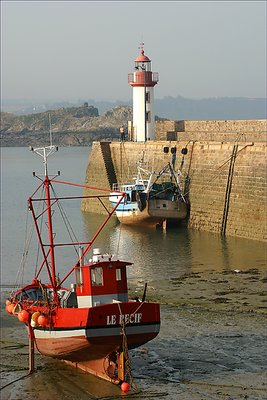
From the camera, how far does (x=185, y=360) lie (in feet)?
67.2

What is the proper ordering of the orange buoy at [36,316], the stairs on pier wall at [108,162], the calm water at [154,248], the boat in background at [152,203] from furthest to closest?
1. the stairs on pier wall at [108,162]
2. the boat in background at [152,203]
3. the calm water at [154,248]
4. the orange buoy at [36,316]

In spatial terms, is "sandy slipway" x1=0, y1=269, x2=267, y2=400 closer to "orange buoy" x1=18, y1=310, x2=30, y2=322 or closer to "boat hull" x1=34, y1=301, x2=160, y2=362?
"boat hull" x1=34, y1=301, x2=160, y2=362

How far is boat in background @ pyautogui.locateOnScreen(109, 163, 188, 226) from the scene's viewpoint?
139 feet

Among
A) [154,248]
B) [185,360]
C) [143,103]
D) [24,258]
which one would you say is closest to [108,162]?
[143,103]

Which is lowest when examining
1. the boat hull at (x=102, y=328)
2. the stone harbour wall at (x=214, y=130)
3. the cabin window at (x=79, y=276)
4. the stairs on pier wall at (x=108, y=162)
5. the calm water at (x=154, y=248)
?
the calm water at (x=154, y=248)

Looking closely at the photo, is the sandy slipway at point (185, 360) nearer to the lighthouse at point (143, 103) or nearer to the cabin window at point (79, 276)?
the cabin window at point (79, 276)

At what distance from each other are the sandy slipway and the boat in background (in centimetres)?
1557

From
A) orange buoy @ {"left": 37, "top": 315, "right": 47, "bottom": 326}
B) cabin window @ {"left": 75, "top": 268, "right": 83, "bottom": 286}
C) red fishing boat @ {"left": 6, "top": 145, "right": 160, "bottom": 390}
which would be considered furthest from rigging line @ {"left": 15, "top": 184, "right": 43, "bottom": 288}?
cabin window @ {"left": 75, "top": 268, "right": 83, "bottom": 286}

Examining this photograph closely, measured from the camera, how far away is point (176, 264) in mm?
32594

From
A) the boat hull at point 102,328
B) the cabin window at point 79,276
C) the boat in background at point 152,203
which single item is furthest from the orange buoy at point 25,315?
the boat in background at point 152,203

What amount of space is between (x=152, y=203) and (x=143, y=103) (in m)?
10.00

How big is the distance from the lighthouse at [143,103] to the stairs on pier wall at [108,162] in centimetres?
167

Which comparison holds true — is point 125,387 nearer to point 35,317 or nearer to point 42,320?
point 42,320

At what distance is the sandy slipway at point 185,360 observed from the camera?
61.5 ft
